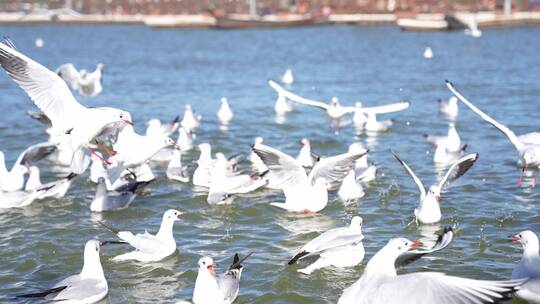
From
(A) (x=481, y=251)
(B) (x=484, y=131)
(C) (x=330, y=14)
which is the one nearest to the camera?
(A) (x=481, y=251)

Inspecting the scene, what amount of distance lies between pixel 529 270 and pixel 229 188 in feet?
17.0

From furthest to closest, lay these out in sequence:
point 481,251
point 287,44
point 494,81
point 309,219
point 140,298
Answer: point 287,44, point 494,81, point 309,219, point 481,251, point 140,298

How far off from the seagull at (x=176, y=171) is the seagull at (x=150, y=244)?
3.87 metres

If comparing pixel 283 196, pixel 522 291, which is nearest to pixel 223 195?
pixel 283 196

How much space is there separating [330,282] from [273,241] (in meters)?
1.75

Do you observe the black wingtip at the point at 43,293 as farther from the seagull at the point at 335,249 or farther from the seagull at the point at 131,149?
the seagull at the point at 131,149

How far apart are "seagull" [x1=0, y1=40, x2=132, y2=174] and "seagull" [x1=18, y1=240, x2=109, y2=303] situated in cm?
229

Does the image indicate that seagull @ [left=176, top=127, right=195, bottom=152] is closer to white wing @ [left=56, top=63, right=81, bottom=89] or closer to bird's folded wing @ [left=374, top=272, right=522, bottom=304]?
white wing @ [left=56, top=63, right=81, bottom=89]

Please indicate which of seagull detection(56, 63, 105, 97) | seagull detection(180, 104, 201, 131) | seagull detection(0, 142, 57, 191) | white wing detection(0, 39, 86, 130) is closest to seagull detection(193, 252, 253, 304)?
white wing detection(0, 39, 86, 130)

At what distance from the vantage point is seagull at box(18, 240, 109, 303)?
777 centimetres

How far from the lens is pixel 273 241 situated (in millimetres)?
10258

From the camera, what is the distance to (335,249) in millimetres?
8711

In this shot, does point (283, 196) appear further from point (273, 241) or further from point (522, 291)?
point (522, 291)

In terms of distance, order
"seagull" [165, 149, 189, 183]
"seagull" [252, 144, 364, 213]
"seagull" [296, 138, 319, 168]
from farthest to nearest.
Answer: "seagull" [296, 138, 319, 168]
"seagull" [165, 149, 189, 183]
"seagull" [252, 144, 364, 213]
